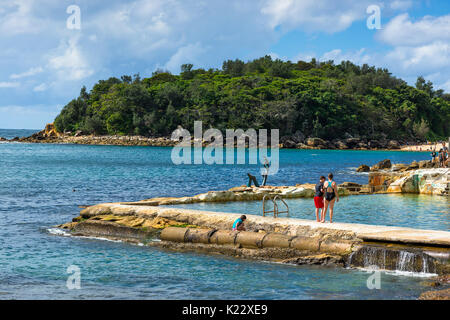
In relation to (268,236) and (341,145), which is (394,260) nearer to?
(268,236)

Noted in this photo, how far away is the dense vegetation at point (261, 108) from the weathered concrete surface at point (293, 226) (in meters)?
107

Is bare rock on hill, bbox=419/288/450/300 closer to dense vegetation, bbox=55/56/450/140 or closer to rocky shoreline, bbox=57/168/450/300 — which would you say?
rocky shoreline, bbox=57/168/450/300

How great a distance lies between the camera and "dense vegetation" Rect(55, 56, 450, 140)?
433ft

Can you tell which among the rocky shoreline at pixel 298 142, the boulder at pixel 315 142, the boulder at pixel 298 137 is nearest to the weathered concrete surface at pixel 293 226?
the rocky shoreline at pixel 298 142

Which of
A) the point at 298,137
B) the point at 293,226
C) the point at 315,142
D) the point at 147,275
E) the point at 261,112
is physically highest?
the point at 261,112

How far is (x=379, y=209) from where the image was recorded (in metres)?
25.5

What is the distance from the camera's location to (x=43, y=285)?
13.9 metres

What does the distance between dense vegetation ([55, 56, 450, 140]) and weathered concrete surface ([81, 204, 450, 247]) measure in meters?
107

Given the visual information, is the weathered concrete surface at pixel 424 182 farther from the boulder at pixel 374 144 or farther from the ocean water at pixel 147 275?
the boulder at pixel 374 144

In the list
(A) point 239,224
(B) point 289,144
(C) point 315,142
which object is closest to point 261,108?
(B) point 289,144

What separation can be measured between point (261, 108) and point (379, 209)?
108 metres
